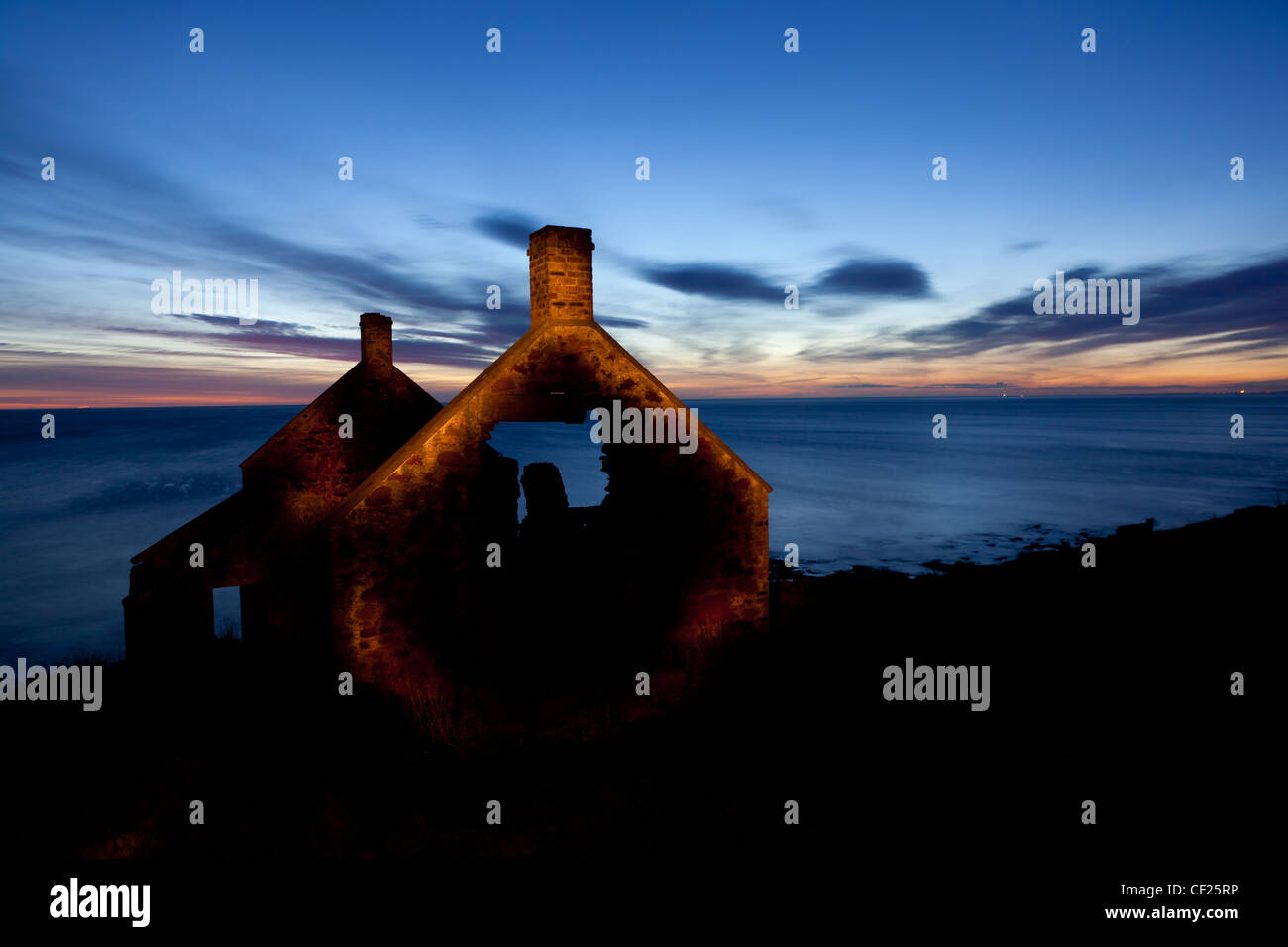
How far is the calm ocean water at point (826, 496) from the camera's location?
1302 inches

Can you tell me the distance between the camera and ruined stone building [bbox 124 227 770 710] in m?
10.6

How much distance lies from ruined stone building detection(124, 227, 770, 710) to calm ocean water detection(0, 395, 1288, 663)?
2153 centimetres

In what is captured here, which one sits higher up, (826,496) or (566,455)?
(566,455)

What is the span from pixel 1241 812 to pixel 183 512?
53.6m

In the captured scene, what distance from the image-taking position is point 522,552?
38.9 ft

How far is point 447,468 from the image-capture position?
35.8ft

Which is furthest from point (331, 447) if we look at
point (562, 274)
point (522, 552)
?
point (562, 274)

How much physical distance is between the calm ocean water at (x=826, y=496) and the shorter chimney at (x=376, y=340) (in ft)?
62.9

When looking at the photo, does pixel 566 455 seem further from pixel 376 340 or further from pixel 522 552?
pixel 522 552

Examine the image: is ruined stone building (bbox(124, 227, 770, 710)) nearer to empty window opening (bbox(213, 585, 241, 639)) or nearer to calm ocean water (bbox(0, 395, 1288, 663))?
empty window opening (bbox(213, 585, 241, 639))

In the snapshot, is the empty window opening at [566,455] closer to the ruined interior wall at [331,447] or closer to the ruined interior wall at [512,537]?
the ruined interior wall at [512,537]

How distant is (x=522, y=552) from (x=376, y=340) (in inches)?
306
